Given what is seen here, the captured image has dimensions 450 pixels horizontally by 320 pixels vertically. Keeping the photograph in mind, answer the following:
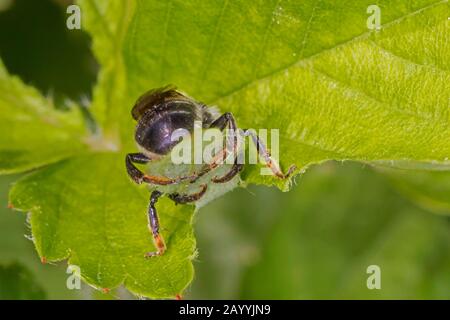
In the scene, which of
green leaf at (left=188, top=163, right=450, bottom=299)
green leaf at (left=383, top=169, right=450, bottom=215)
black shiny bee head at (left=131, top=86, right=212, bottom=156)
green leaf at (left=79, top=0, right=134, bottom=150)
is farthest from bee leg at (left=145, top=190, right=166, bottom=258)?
green leaf at (left=188, top=163, right=450, bottom=299)

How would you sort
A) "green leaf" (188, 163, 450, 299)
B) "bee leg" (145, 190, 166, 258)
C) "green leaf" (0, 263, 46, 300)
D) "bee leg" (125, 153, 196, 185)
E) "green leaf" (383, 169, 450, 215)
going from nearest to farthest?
"bee leg" (125, 153, 196, 185), "bee leg" (145, 190, 166, 258), "green leaf" (383, 169, 450, 215), "green leaf" (0, 263, 46, 300), "green leaf" (188, 163, 450, 299)

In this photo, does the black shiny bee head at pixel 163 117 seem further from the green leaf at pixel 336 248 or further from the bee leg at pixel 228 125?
the green leaf at pixel 336 248

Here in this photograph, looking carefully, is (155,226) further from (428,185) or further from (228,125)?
(428,185)

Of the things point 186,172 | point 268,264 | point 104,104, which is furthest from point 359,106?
point 268,264

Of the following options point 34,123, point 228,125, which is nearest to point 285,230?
point 34,123

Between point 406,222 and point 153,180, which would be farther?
point 406,222

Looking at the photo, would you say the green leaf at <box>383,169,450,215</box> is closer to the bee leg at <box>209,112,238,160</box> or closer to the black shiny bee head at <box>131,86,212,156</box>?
the bee leg at <box>209,112,238,160</box>

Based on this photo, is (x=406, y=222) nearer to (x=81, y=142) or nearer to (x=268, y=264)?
(x=268, y=264)
